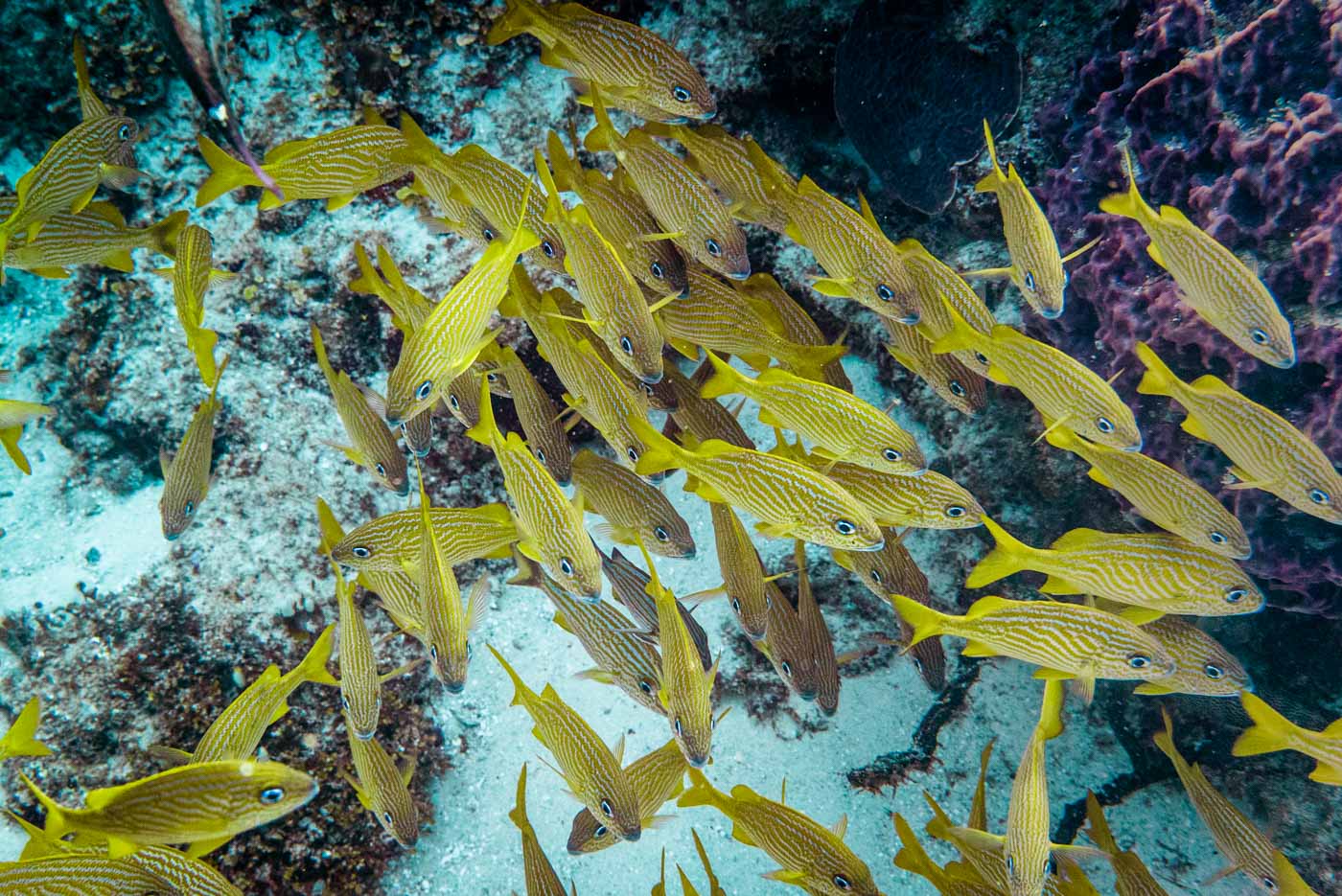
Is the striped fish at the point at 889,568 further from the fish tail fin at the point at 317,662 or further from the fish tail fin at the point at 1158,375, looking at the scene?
the fish tail fin at the point at 317,662

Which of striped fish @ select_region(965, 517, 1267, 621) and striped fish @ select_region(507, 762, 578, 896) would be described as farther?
striped fish @ select_region(507, 762, 578, 896)

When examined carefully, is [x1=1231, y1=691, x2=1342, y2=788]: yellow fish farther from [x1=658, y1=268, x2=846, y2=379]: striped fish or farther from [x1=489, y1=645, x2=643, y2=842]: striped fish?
[x1=489, y1=645, x2=643, y2=842]: striped fish

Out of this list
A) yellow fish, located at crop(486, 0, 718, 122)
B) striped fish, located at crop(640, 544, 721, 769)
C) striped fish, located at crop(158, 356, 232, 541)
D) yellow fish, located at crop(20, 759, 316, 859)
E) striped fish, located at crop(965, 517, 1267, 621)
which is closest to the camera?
yellow fish, located at crop(20, 759, 316, 859)

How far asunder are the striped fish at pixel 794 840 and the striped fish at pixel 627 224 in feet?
6.76

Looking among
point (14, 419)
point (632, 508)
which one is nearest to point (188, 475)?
point (14, 419)

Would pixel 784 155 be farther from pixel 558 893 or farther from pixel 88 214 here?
pixel 558 893

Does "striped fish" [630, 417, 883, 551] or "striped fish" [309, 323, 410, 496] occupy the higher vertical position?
"striped fish" [630, 417, 883, 551]

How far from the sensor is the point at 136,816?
211cm

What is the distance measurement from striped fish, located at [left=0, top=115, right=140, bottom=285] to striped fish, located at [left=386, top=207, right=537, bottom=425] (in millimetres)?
2130

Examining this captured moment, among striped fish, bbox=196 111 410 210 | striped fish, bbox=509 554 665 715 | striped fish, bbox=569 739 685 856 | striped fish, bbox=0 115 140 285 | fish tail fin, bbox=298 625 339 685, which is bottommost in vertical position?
striped fish, bbox=569 739 685 856

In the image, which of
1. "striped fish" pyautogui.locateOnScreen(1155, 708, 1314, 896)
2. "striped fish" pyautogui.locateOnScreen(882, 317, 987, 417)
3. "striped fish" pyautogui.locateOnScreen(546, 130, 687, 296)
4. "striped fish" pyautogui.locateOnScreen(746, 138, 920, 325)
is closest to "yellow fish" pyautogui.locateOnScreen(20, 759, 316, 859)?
"striped fish" pyautogui.locateOnScreen(546, 130, 687, 296)

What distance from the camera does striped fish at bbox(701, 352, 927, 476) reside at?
242 cm

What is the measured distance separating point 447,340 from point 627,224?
1041 mm

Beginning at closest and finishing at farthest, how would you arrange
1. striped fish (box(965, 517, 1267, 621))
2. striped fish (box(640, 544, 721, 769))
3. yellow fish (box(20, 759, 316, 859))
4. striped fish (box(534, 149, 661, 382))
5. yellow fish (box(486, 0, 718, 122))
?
yellow fish (box(20, 759, 316, 859)) < striped fish (box(640, 544, 721, 769)) < striped fish (box(534, 149, 661, 382)) < striped fish (box(965, 517, 1267, 621)) < yellow fish (box(486, 0, 718, 122))
